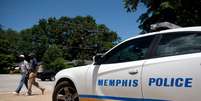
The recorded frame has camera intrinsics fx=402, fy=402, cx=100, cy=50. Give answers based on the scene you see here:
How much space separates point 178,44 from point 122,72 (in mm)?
996

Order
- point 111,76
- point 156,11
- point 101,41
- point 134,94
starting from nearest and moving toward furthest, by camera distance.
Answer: point 134,94
point 111,76
point 156,11
point 101,41

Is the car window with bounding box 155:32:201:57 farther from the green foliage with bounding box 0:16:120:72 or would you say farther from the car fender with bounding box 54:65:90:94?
the green foliage with bounding box 0:16:120:72

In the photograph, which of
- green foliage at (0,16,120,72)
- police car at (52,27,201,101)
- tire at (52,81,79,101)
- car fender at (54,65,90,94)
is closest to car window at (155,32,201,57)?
police car at (52,27,201,101)

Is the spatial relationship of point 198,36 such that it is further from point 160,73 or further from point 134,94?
point 134,94

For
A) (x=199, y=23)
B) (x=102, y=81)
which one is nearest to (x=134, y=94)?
(x=102, y=81)

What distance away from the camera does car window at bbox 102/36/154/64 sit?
5.99m

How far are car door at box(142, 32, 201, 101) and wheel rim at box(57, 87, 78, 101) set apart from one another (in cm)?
195

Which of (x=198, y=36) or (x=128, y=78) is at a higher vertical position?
(x=198, y=36)

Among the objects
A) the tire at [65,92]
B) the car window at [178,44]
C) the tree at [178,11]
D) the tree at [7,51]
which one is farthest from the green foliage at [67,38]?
the car window at [178,44]

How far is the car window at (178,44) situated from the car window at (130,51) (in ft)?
0.93

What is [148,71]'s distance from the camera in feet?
18.3

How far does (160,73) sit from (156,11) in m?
22.2

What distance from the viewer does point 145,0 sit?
27.7m

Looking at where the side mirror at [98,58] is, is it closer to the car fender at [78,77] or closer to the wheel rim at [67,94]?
the car fender at [78,77]
